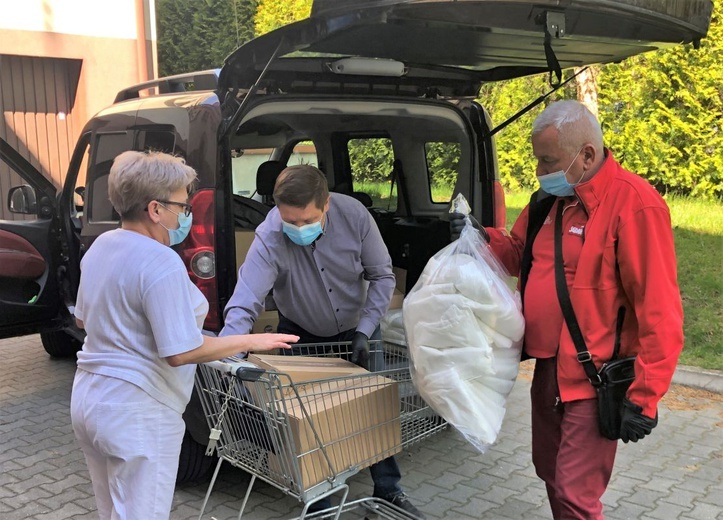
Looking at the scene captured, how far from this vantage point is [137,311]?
2.21 metres

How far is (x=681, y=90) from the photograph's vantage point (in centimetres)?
1062

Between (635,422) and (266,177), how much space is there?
137 inches

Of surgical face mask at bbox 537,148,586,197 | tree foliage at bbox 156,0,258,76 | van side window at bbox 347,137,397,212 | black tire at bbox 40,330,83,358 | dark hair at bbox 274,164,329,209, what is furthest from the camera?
tree foliage at bbox 156,0,258,76

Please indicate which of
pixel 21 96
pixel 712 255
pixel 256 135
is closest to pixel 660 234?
pixel 256 135

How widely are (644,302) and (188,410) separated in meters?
2.12

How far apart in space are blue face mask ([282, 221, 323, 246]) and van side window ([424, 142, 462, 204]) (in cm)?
180

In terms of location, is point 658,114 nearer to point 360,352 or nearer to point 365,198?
point 365,198

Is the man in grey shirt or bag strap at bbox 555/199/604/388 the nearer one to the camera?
bag strap at bbox 555/199/604/388

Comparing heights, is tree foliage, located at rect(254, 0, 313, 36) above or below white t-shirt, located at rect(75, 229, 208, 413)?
above

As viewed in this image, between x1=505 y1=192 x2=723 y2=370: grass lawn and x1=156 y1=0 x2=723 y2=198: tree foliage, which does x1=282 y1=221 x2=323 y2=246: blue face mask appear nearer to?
x1=505 y1=192 x2=723 y2=370: grass lawn

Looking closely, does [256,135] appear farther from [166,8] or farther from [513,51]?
[166,8]

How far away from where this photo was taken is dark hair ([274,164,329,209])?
3051 mm

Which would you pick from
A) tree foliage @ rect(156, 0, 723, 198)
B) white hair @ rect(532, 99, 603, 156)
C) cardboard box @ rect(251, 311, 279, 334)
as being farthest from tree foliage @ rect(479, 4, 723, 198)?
white hair @ rect(532, 99, 603, 156)

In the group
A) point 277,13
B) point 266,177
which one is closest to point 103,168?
point 266,177
